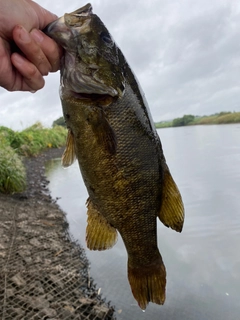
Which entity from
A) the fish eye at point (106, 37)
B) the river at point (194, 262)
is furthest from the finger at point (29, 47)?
the river at point (194, 262)

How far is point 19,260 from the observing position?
17.3 feet

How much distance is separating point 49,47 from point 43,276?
3552mm

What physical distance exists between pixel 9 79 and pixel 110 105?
730 millimetres

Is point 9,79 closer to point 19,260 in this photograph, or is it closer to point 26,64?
point 26,64

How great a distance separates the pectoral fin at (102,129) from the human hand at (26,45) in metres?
0.42

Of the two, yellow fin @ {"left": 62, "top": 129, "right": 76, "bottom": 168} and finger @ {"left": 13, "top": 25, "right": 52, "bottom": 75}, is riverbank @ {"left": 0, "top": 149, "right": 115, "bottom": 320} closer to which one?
yellow fin @ {"left": 62, "top": 129, "right": 76, "bottom": 168}

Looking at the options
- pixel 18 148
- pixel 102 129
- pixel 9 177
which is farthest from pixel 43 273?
pixel 18 148

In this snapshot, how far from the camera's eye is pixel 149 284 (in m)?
2.73

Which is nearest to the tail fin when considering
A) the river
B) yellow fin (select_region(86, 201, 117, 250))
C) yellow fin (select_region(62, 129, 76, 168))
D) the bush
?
yellow fin (select_region(86, 201, 117, 250))

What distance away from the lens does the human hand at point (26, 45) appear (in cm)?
210

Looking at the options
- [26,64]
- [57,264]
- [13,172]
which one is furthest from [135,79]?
[13,172]

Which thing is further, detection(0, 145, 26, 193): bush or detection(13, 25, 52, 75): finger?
detection(0, 145, 26, 193): bush

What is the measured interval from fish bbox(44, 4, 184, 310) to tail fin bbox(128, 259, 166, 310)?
385 mm

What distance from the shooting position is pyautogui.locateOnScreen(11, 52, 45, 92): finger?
221cm
